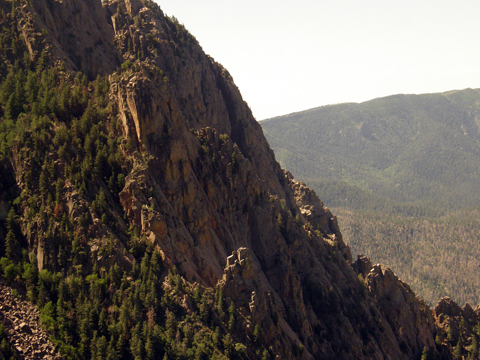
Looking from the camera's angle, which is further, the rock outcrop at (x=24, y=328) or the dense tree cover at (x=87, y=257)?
the dense tree cover at (x=87, y=257)

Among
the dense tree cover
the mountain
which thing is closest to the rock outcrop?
the mountain

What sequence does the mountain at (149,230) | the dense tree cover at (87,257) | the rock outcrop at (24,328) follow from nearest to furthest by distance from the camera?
the rock outcrop at (24,328), the dense tree cover at (87,257), the mountain at (149,230)

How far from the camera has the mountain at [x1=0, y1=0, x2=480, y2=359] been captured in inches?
2377

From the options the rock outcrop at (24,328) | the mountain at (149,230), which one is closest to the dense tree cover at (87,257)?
the mountain at (149,230)

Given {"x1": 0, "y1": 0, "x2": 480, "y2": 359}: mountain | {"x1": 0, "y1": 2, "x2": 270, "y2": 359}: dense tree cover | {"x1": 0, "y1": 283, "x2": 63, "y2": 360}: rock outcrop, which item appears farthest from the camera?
{"x1": 0, "y1": 0, "x2": 480, "y2": 359}: mountain

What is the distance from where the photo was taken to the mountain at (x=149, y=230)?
60.4 metres

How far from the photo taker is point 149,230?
66812mm

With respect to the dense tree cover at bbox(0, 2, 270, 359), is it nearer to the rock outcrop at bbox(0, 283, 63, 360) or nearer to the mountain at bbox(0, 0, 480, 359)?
the mountain at bbox(0, 0, 480, 359)

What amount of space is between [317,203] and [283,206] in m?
24.3

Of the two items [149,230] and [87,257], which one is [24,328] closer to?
[87,257]

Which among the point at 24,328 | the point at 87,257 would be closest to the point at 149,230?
the point at 87,257

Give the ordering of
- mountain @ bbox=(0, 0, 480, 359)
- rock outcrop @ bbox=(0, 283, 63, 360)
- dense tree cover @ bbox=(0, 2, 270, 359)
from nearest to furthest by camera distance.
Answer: rock outcrop @ bbox=(0, 283, 63, 360), dense tree cover @ bbox=(0, 2, 270, 359), mountain @ bbox=(0, 0, 480, 359)

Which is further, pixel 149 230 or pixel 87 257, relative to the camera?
pixel 149 230

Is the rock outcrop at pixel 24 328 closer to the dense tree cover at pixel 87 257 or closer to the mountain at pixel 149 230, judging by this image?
the mountain at pixel 149 230
